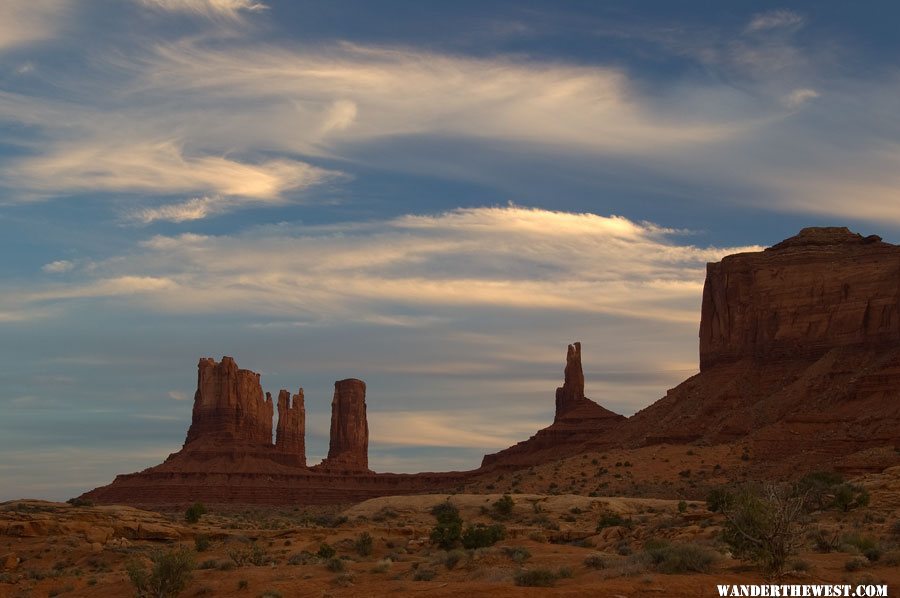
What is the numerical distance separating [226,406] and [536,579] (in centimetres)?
12046

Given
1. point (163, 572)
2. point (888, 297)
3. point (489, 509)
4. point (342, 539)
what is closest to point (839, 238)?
Result: point (888, 297)

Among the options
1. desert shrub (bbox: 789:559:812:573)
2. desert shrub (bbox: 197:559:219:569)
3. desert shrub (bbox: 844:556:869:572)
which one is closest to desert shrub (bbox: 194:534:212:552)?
desert shrub (bbox: 197:559:219:569)

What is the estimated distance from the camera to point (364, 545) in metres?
44.9

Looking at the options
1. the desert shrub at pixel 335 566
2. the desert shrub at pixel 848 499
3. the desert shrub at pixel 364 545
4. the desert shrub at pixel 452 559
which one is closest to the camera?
the desert shrub at pixel 452 559

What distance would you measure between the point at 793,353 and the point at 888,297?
9.44m

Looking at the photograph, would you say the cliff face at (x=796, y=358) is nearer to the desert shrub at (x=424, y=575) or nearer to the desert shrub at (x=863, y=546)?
the desert shrub at (x=863, y=546)

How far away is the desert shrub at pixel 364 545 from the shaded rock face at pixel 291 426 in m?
114

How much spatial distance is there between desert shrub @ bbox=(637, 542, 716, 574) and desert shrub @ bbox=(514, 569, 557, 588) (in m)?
2.67

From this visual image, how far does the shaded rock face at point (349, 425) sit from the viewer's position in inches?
6599

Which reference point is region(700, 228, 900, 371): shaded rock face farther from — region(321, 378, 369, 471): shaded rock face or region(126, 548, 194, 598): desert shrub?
region(126, 548, 194, 598): desert shrub

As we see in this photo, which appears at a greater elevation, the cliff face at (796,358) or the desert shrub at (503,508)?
the cliff face at (796,358)

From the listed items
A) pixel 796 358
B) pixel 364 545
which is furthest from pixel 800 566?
pixel 796 358

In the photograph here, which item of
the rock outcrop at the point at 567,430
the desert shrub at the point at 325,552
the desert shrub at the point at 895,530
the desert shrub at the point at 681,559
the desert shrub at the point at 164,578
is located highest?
the rock outcrop at the point at 567,430

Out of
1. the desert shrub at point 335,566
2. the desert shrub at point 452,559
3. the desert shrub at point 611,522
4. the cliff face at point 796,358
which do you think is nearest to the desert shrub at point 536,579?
the desert shrub at point 452,559
